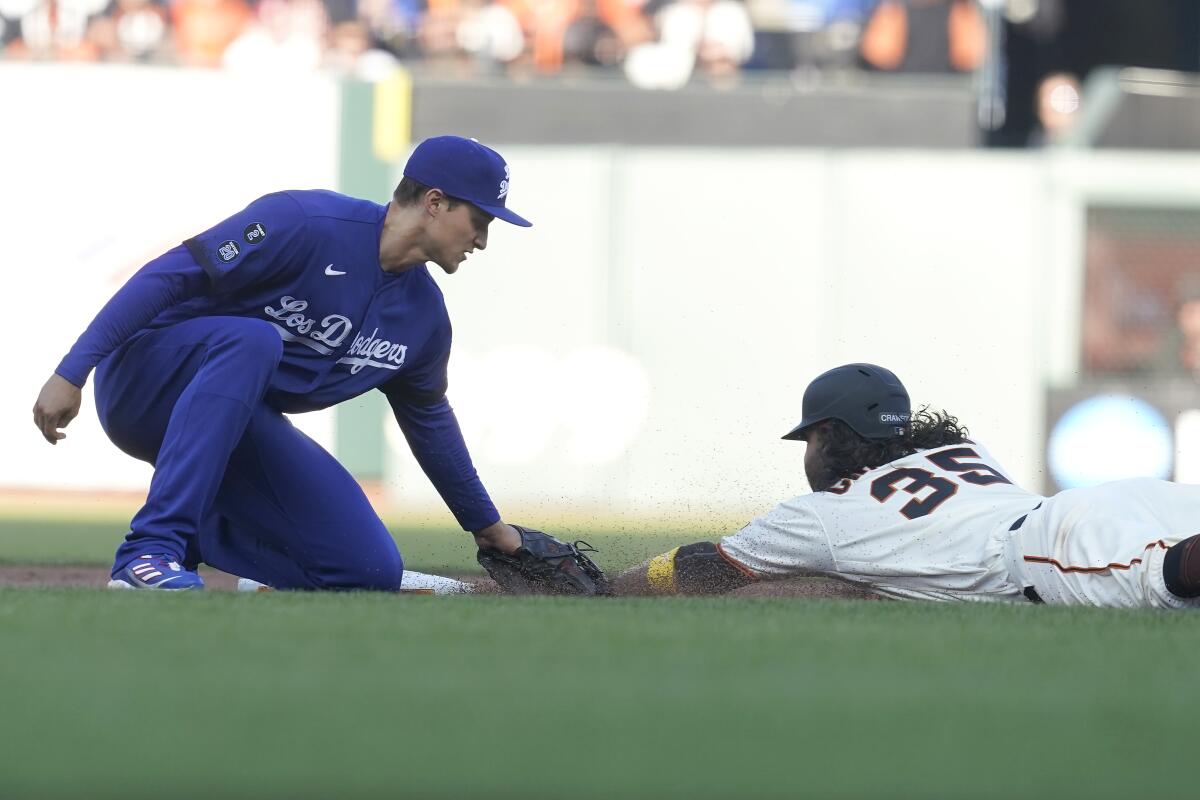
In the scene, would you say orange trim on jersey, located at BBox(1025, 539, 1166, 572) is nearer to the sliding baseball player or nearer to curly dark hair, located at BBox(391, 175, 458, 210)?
the sliding baseball player

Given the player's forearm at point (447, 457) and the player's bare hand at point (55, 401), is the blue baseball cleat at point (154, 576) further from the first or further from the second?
the player's forearm at point (447, 457)

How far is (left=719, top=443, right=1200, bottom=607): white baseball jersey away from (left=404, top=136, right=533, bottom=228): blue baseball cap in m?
1.17

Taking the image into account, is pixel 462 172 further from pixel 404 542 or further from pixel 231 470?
pixel 404 542

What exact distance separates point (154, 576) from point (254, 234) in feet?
3.32

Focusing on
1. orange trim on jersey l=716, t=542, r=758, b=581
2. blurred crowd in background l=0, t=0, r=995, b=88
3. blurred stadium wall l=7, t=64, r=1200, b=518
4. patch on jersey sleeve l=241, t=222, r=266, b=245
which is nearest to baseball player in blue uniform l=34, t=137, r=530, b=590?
patch on jersey sleeve l=241, t=222, r=266, b=245

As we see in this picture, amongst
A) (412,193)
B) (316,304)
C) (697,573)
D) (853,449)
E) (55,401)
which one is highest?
(412,193)

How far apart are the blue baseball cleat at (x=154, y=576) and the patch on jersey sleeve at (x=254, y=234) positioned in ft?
3.00

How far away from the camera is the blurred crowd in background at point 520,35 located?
14.3m

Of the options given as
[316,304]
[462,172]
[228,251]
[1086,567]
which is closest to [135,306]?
[228,251]

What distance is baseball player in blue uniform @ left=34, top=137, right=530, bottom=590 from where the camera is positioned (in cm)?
444

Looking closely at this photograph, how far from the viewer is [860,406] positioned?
489cm

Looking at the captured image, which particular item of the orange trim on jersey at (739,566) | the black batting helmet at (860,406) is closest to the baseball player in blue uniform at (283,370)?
the orange trim on jersey at (739,566)

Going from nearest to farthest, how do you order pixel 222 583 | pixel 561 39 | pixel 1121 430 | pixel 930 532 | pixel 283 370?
pixel 930 532 → pixel 283 370 → pixel 222 583 → pixel 1121 430 → pixel 561 39

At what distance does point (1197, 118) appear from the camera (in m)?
14.0
